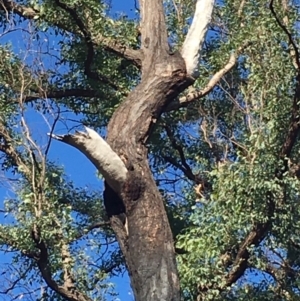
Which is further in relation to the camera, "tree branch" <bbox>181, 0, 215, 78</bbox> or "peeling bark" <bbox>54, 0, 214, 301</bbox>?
"tree branch" <bbox>181, 0, 215, 78</bbox>

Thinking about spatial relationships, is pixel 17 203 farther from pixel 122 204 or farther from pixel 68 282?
pixel 122 204

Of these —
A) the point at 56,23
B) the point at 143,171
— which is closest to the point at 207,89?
the point at 56,23

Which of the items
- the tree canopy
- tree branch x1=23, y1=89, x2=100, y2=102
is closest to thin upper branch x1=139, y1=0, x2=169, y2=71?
the tree canopy

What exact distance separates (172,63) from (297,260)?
3186mm

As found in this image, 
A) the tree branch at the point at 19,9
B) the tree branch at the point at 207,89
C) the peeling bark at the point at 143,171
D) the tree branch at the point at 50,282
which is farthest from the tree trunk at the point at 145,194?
the tree branch at the point at 19,9

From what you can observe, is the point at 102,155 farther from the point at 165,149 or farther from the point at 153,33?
the point at 165,149

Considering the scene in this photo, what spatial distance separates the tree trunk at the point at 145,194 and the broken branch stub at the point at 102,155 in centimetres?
8

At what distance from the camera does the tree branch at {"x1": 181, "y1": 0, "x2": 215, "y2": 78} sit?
7.05m

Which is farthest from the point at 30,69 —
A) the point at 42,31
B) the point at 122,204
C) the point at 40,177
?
the point at 122,204

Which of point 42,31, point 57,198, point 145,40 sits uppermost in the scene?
point 42,31

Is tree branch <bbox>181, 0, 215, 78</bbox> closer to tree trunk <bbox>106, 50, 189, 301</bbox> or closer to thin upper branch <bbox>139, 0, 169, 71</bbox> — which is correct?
tree trunk <bbox>106, 50, 189, 301</bbox>

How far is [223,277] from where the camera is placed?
28.2ft

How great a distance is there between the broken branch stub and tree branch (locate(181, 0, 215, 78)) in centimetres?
122

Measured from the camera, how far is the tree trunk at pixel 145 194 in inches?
231
